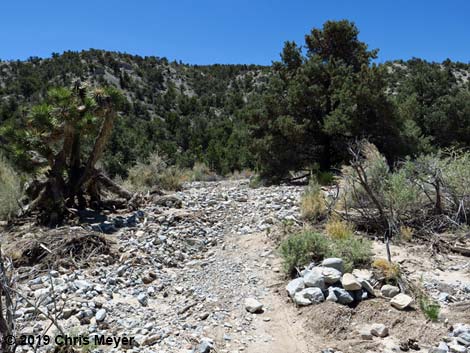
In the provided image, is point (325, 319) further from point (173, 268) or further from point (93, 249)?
point (93, 249)

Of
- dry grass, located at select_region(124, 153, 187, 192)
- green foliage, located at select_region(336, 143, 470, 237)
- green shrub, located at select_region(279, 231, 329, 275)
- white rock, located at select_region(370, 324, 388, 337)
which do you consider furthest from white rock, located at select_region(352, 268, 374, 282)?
dry grass, located at select_region(124, 153, 187, 192)

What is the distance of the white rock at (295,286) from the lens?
4543 mm

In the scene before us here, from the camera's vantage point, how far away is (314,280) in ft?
14.8

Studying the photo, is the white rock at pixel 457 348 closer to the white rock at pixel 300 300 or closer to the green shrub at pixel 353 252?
the white rock at pixel 300 300

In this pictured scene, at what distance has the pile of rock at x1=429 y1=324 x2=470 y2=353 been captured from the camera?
338 cm

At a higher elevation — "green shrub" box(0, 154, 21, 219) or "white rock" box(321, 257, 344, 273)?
"green shrub" box(0, 154, 21, 219)

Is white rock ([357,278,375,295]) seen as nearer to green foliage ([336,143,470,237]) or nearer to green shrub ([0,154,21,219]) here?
green foliage ([336,143,470,237])

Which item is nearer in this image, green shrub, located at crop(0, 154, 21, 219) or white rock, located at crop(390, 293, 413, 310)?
white rock, located at crop(390, 293, 413, 310)

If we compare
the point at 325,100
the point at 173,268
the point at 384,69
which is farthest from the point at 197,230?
the point at 384,69

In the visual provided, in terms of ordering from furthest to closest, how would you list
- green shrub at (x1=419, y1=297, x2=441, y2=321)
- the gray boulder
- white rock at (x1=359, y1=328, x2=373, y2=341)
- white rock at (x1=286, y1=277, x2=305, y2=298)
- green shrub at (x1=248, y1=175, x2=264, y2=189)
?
green shrub at (x1=248, y1=175, x2=264, y2=189) → white rock at (x1=286, y1=277, x2=305, y2=298) → the gray boulder → green shrub at (x1=419, y1=297, x2=441, y2=321) → white rock at (x1=359, y1=328, x2=373, y2=341)

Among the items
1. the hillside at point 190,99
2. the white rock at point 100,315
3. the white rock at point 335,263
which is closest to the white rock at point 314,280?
the white rock at point 335,263

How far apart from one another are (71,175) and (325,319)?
6.09 meters

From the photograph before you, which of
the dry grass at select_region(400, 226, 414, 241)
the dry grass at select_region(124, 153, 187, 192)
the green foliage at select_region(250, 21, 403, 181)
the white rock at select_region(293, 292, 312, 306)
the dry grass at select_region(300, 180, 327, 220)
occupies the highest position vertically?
the green foliage at select_region(250, 21, 403, 181)

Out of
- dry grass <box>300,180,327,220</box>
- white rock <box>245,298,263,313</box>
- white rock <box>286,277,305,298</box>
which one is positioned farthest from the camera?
dry grass <box>300,180,327,220</box>
